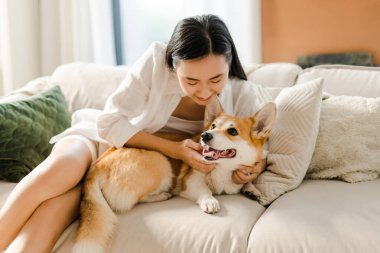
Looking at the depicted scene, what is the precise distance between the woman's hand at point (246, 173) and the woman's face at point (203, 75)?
28 cm

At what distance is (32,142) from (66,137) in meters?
0.22

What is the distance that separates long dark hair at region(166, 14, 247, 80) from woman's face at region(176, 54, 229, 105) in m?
0.02

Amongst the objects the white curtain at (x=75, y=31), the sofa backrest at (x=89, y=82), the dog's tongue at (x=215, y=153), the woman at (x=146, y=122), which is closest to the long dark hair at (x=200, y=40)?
the woman at (x=146, y=122)

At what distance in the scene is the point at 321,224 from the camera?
1279mm

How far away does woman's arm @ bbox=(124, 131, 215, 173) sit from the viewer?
155 cm

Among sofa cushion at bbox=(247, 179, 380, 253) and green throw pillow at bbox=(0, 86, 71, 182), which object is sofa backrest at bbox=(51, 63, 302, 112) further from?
sofa cushion at bbox=(247, 179, 380, 253)

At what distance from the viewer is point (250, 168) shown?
5.08 ft

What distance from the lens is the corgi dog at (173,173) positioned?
1.43 meters

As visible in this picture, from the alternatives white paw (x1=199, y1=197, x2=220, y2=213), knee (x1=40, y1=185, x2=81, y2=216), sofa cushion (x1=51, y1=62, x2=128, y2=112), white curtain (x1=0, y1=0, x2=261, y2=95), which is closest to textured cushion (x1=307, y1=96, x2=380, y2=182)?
white paw (x1=199, y1=197, x2=220, y2=213)

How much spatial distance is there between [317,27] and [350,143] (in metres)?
0.97

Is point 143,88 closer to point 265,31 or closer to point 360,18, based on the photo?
point 265,31

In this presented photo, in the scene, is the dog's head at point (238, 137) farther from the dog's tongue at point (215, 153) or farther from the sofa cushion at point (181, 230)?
the sofa cushion at point (181, 230)

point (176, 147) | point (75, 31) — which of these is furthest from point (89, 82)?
point (176, 147)

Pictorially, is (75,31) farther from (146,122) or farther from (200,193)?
(200,193)
